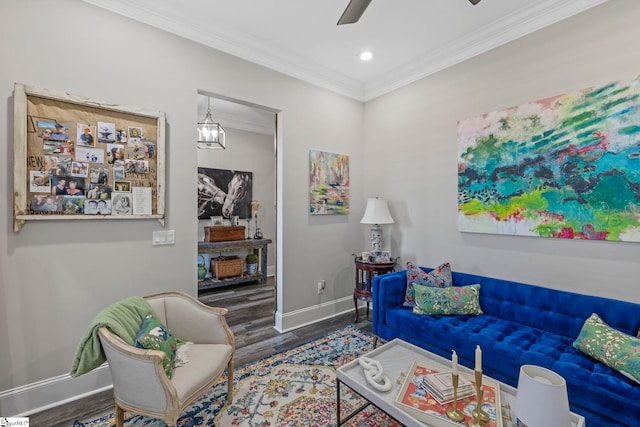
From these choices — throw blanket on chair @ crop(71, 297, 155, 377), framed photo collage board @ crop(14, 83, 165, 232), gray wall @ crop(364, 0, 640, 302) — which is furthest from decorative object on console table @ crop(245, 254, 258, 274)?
throw blanket on chair @ crop(71, 297, 155, 377)

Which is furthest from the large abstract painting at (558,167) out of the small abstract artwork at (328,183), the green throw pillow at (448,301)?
the small abstract artwork at (328,183)

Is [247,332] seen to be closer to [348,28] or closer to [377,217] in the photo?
[377,217]

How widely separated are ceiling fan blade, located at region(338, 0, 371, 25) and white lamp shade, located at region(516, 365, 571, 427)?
1.98 m

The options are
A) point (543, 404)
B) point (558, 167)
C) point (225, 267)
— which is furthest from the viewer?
point (225, 267)

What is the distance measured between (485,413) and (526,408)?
11.5 inches

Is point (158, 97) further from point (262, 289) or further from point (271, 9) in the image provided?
point (262, 289)

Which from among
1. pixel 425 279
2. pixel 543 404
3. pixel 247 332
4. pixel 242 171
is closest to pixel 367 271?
pixel 425 279

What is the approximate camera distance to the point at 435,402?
138 cm

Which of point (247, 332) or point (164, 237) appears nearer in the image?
point (164, 237)

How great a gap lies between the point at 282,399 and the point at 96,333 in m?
1.28

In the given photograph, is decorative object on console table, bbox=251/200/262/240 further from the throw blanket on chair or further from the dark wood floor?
the throw blanket on chair

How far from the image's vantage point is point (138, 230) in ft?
7.61

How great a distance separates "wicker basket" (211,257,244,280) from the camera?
15.6ft

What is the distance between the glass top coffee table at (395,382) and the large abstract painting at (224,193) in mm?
3984
